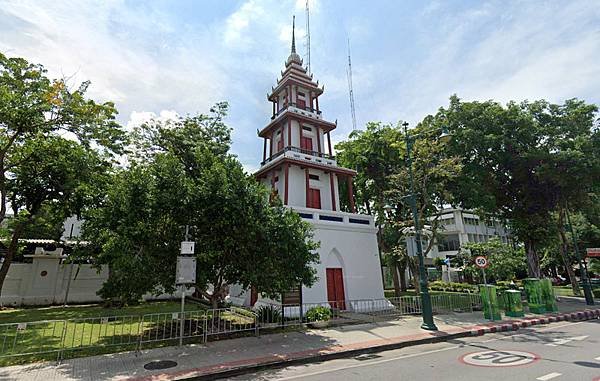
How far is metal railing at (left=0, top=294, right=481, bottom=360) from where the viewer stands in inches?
359

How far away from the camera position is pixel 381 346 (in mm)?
9523

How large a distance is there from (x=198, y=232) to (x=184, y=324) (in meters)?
4.06

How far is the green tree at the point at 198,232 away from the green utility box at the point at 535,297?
1329cm

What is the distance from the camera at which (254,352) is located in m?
8.87

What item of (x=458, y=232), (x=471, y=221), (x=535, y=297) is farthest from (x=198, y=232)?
(x=471, y=221)

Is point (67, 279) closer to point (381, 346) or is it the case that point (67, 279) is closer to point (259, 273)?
point (259, 273)

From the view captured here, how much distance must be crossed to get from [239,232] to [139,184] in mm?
3595

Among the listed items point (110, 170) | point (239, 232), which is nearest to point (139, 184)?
point (239, 232)

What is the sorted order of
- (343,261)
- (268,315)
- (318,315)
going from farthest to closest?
(343,261) < (318,315) < (268,315)

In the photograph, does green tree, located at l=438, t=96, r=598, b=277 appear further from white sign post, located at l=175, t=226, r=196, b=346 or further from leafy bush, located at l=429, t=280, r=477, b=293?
white sign post, located at l=175, t=226, r=196, b=346

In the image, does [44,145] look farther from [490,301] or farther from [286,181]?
[490,301]

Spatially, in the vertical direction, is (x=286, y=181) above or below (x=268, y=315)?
above

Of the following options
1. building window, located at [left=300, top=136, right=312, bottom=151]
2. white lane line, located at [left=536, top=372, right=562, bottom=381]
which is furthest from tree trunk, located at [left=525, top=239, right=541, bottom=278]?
white lane line, located at [left=536, top=372, right=562, bottom=381]

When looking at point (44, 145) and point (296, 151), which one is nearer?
point (44, 145)
